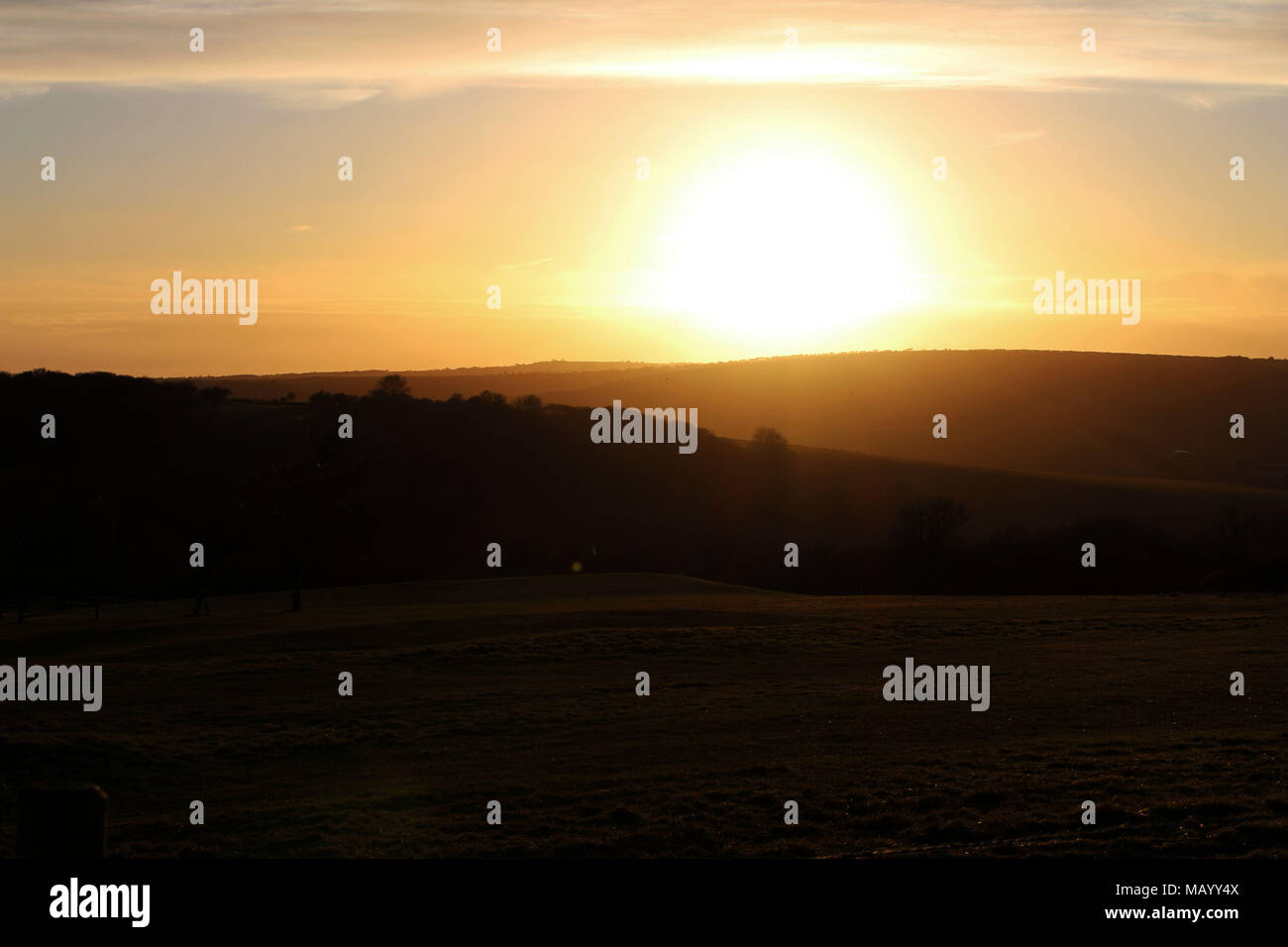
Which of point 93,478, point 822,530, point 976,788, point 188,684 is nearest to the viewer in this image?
point 976,788

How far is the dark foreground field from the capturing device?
51.3ft

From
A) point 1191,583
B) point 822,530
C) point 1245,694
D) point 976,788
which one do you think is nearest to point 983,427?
point 822,530

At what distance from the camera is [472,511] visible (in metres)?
104

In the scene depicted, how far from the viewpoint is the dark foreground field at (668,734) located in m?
15.6

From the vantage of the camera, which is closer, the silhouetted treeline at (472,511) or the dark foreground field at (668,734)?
the dark foreground field at (668,734)

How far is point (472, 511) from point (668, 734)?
268 feet

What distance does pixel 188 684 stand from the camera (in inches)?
1271

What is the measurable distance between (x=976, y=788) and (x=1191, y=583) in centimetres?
6198

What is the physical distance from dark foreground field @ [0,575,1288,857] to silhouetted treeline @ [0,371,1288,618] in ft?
68.1

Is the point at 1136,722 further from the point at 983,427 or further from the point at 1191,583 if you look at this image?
the point at 983,427

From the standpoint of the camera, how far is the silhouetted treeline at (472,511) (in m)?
66.9

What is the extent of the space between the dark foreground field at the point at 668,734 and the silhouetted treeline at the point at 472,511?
20755 millimetres

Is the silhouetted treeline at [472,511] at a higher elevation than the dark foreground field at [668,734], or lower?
higher
